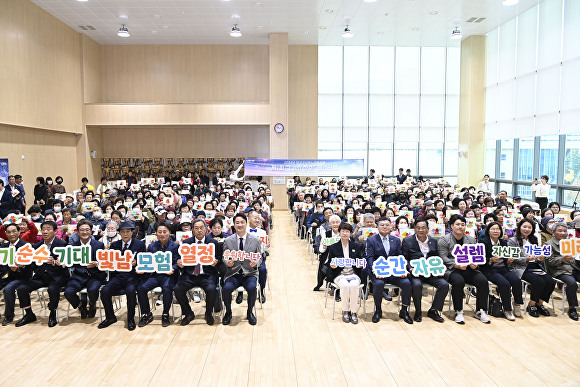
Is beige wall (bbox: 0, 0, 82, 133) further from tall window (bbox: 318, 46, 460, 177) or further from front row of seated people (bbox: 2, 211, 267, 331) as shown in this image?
tall window (bbox: 318, 46, 460, 177)

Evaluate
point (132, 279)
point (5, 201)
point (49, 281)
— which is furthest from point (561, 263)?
point (5, 201)

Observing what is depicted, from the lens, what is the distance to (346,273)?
235 inches

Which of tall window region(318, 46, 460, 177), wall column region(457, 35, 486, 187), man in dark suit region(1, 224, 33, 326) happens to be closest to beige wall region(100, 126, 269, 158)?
tall window region(318, 46, 460, 177)

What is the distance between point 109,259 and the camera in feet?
18.5

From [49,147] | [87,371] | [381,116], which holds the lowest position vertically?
[87,371]

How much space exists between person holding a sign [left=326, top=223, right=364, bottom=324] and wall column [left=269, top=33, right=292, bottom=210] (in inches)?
438

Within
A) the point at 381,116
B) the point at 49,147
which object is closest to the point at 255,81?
the point at 381,116

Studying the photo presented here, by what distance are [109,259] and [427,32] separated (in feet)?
50.2

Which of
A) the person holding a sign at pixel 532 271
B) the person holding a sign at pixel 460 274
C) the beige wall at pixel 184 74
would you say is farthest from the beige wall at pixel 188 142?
the person holding a sign at pixel 532 271

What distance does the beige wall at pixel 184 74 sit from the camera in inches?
721

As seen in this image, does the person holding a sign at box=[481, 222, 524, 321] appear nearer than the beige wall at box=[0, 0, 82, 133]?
Yes

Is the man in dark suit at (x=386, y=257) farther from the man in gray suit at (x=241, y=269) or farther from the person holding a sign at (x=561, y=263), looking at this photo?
the person holding a sign at (x=561, y=263)

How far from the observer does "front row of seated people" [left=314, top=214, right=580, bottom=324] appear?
5750mm

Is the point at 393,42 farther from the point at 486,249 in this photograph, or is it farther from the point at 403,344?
the point at 403,344
